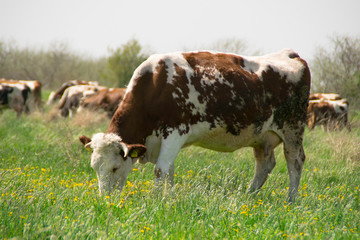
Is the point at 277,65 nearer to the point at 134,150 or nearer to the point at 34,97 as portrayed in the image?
the point at 134,150

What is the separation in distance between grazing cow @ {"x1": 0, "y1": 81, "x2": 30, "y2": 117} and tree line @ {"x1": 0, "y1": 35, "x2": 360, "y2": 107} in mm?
4784

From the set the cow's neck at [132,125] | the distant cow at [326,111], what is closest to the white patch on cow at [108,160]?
the cow's neck at [132,125]

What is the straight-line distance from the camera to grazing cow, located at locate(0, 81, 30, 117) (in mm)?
18391

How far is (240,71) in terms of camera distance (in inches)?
245

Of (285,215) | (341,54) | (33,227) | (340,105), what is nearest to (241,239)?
(285,215)

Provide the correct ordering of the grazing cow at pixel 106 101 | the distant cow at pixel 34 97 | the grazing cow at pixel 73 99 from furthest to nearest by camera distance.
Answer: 1. the distant cow at pixel 34 97
2. the grazing cow at pixel 73 99
3. the grazing cow at pixel 106 101

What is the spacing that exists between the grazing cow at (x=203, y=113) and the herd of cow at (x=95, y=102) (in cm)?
860

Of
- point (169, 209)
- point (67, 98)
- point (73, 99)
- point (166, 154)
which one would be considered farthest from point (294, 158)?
point (67, 98)

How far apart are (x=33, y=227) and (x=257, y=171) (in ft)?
14.1

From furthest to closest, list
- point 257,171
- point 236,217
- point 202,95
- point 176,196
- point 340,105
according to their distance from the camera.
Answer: point 340,105 → point 257,171 → point 202,95 → point 176,196 → point 236,217

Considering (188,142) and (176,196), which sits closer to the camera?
(176,196)

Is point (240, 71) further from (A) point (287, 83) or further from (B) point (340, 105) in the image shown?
(B) point (340, 105)

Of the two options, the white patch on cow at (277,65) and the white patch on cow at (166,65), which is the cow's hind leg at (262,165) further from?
the white patch on cow at (166,65)

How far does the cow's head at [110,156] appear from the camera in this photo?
17.0 ft
